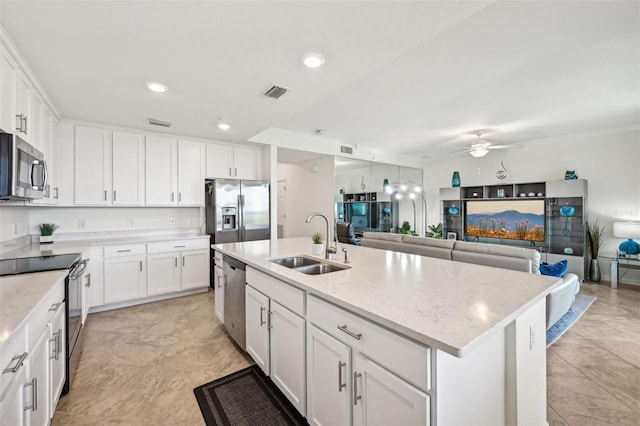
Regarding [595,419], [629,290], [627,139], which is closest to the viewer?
[595,419]

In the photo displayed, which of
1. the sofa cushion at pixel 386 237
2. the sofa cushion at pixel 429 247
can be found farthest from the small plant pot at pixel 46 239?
the sofa cushion at pixel 429 247

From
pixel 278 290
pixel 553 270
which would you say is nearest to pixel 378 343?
pixel 278 290

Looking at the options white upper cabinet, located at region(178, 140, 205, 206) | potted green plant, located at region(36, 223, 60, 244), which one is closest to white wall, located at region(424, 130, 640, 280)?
white upper cabinet, located at region(178, 140, 205, 206)

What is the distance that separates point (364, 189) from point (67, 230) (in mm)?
5339

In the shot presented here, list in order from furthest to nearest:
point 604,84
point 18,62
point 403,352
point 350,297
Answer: point 604,84 → point 18,62 → point 350,297 → point 403,352

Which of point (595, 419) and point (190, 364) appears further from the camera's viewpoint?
point (190, 364)

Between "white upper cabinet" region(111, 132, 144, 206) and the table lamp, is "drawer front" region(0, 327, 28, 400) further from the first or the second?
the table lamp

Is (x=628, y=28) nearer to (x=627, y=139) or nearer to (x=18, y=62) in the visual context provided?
(x=627, y=139)

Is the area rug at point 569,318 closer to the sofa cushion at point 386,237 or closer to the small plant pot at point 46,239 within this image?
the sofa cushion at point 386,237

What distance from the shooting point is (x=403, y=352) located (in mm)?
1018

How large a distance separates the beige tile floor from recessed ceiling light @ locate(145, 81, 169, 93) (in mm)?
2417

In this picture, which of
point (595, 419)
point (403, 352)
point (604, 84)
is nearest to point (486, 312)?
point (403, 352)

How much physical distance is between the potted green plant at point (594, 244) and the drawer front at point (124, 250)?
7.28 meters

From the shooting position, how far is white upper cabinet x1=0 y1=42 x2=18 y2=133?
5.76ft
